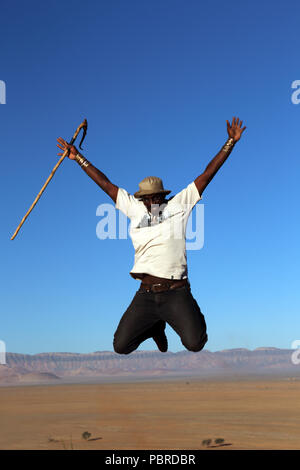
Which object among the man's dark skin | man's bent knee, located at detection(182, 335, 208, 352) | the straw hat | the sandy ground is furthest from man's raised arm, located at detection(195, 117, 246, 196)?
the sandy ground

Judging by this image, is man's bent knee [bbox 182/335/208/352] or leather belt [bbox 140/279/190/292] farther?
leather belt [bbox 140/279/190/292]

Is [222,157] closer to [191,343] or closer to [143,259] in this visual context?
[143,259]

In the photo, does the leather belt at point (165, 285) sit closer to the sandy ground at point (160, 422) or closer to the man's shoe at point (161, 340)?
the man's shoe at point (161, 340)

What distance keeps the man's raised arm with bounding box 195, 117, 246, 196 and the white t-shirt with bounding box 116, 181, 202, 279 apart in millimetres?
143

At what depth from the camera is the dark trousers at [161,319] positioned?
1009 cm

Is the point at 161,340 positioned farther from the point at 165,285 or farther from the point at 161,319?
the point at 165,285

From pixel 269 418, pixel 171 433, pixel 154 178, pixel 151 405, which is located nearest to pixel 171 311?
pixel 154 178

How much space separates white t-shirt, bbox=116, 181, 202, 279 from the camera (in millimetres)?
10148

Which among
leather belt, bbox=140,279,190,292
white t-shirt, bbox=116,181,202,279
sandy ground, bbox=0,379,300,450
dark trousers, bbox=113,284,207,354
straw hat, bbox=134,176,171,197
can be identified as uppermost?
straw hat, bbox=134,176,171,197

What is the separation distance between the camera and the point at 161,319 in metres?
10.6

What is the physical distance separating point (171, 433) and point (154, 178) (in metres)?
69.7

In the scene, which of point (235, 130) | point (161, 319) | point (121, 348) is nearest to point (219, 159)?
point (235, 130)

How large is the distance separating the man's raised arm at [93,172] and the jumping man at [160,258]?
0.06 ft

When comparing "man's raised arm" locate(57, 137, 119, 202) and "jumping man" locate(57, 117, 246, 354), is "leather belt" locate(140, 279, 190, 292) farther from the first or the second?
"man's raised arm" locate(57, 137, 119, 202)
